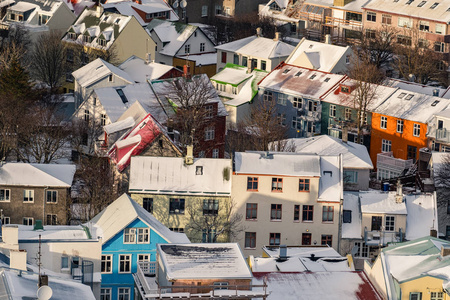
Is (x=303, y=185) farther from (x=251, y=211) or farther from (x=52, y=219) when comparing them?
(x=52, y=219)

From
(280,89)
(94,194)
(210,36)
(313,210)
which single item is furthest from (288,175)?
(210,36)

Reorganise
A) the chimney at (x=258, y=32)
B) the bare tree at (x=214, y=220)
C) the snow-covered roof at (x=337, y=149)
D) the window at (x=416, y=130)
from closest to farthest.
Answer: the bare tree at (x=214, y=220) < the snow-covered roof at (x=337, y=149) < the window at (x=416, y=130) < the chimney at (x=258, y=32)

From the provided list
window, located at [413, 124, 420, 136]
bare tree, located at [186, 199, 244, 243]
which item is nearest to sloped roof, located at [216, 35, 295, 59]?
window, located at [413, 124, 420, 136]

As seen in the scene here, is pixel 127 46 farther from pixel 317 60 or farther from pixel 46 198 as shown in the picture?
pixel 46 198

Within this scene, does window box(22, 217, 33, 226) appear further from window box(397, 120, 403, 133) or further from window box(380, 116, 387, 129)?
window box(397, 120, 403, 133)

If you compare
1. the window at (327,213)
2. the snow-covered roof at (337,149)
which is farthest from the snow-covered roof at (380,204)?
the snow-covered roof at (337,149)

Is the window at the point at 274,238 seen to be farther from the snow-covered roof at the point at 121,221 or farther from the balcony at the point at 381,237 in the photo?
the snow-covered roof at the point at 121,221
